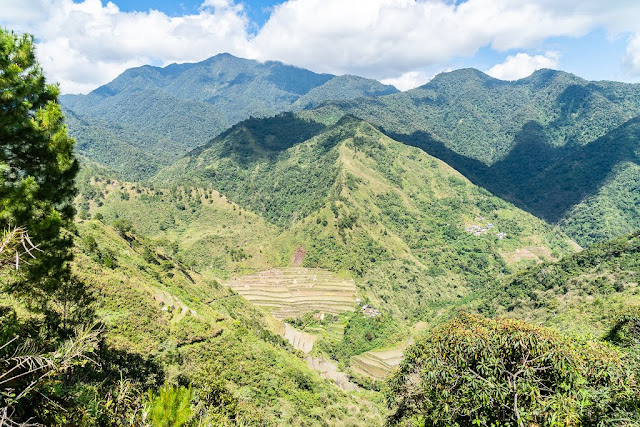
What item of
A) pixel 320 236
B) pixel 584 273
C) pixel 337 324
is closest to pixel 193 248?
pixel 320 236

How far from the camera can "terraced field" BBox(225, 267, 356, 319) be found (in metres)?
81.9

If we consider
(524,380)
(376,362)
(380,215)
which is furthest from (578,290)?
(380,215)

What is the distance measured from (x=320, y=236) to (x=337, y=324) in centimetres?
3379

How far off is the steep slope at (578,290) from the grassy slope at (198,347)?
3242 cm

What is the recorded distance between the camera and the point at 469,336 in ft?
47.0

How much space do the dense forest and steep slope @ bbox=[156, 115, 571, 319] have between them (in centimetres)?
88

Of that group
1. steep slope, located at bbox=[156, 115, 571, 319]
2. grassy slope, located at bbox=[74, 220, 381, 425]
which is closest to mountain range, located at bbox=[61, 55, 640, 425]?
grassy slope, located at bbox=[74, 220, 381, 425]

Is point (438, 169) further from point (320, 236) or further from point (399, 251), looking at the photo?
point (320, 236)

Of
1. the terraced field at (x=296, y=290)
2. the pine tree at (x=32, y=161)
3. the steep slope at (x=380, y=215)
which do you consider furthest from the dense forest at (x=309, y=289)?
the steep slope at (x=380, y=215)

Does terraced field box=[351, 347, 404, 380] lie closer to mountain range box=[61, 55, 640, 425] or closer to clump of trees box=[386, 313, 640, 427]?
mountain range box=[61, 55, 640, 425]

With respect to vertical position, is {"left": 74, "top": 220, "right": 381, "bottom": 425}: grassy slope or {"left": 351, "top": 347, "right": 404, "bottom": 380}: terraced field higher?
{"left": 74, "top": 220, "right": 381, "bottom": 425}: grassy slope

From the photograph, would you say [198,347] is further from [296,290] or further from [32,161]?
[296,290]

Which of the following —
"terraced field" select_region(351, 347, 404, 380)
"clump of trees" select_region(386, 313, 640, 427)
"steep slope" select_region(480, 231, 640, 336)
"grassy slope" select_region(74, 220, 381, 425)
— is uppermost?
"steep slope" select_region(480, 231, 640, 336)

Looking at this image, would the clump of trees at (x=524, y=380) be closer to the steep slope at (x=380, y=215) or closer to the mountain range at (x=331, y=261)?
the mountain range at (x=331, y=261)
